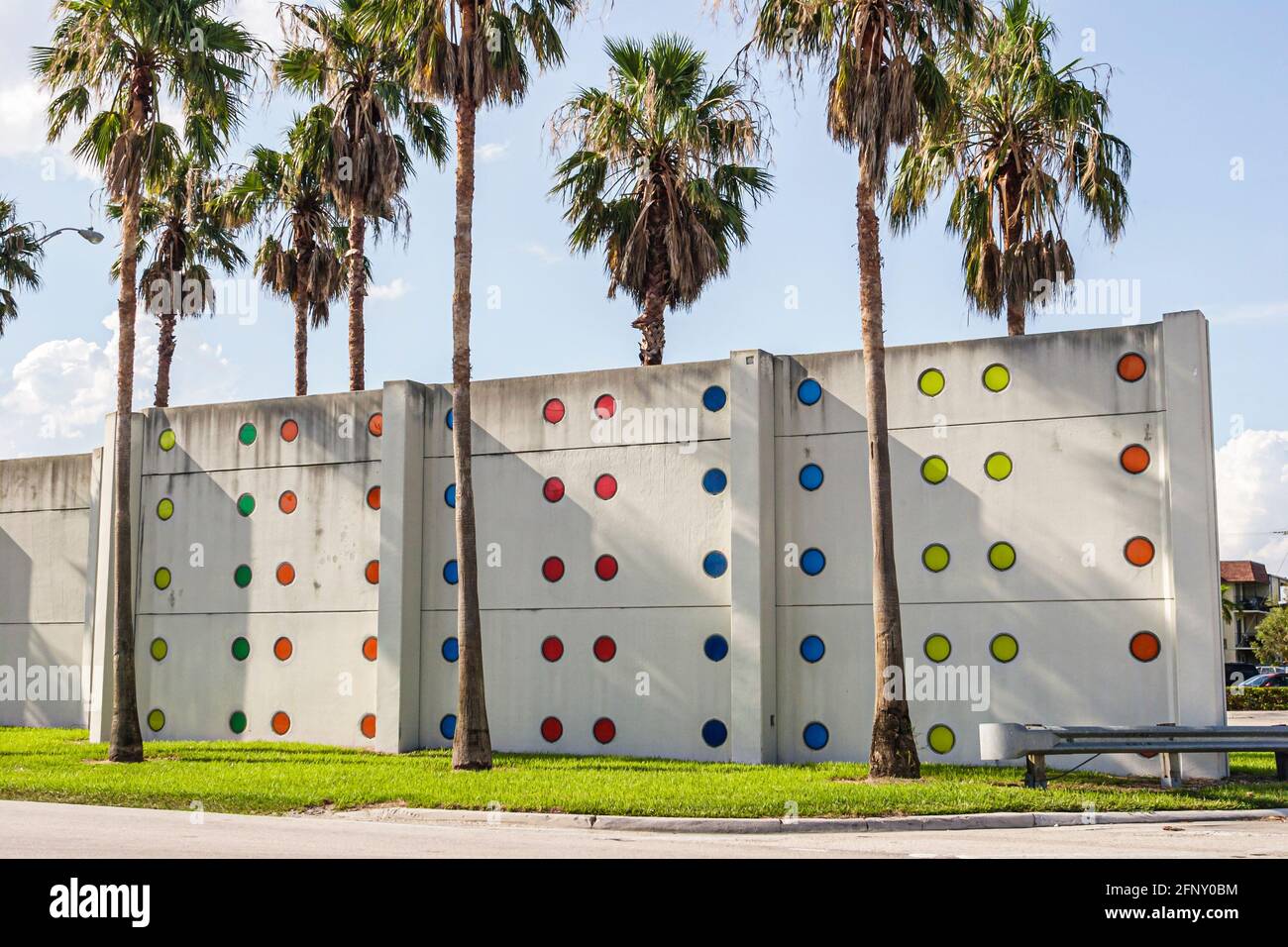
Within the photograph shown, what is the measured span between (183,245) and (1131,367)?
21336 mm

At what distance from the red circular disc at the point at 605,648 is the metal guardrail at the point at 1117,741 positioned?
6.66m

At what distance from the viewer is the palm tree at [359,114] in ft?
74.8

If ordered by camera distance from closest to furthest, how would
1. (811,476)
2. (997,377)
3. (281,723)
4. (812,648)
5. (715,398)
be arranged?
(997,377) → (812,648) → (811,476) → (715,398) → (281,723)

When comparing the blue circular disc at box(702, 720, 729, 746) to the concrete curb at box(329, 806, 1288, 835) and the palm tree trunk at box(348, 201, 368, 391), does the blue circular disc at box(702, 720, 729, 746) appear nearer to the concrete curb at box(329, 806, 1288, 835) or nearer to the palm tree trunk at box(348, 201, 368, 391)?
the concrete curb at box(329, 806, 1288, 835)

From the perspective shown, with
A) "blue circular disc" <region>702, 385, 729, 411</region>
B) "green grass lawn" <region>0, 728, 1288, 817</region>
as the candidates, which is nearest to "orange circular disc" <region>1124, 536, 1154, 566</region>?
"green grass lawn" <region>0, 728, 1288, 817</region>

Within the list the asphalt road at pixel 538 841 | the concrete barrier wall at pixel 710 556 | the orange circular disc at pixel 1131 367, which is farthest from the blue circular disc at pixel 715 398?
the asphalt road at pixel 538 841

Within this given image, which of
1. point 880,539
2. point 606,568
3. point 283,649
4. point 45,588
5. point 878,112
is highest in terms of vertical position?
point 878,112

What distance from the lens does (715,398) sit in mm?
19656

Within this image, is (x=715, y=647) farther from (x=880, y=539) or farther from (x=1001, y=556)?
(x=1001, y=556)

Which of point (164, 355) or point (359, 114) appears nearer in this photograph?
point (359, 114)

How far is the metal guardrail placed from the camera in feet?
47.5

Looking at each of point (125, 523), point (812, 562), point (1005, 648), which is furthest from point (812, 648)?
point (125, 523)

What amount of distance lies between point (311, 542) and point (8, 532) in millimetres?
9266
